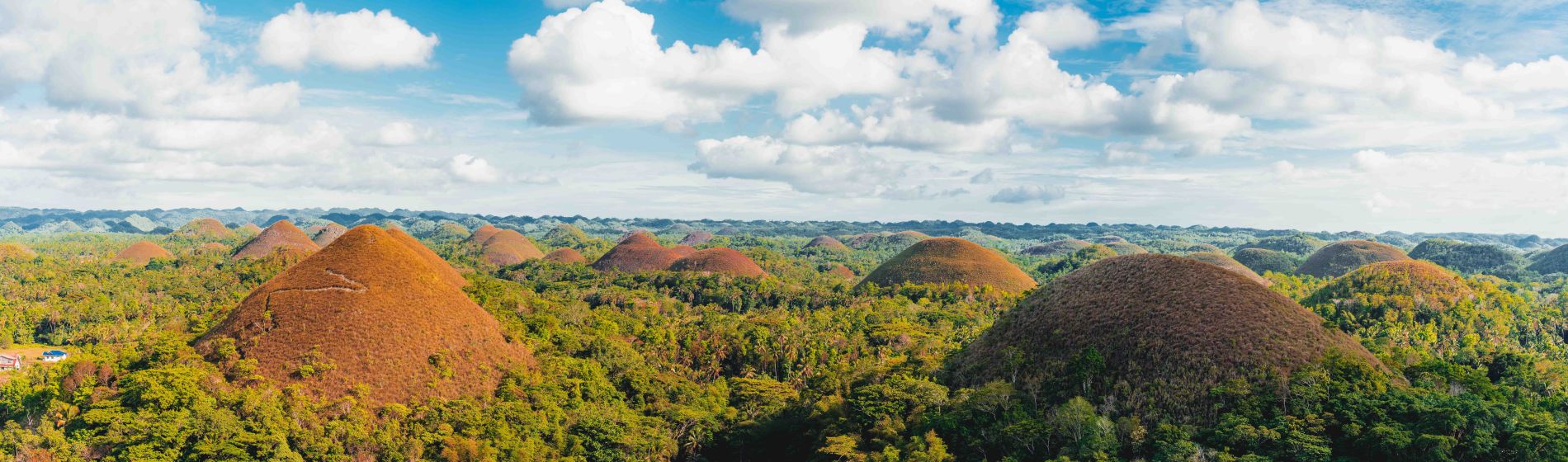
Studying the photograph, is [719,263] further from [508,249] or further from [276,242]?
[276,242]

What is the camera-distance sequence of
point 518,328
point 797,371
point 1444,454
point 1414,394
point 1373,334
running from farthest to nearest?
1. point 1373,334
2. point 797,371
3. point 518,328
4. point 1414,394
5. point 1444,454

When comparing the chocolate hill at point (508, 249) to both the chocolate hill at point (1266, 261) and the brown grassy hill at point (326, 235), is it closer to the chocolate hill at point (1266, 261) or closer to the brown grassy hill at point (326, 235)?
the brown grassy hill at point (326, 235)

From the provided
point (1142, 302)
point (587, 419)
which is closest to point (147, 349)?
point (587, 419)

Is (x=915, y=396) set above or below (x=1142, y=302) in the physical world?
below

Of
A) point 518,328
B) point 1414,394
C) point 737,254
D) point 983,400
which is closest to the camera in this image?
point 1414,394

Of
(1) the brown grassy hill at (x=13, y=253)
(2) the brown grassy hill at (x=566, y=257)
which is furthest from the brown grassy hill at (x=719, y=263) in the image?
(1) the brown grassy hill at (x=13, y=253)

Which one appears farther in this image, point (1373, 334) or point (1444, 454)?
point (1373, 334)

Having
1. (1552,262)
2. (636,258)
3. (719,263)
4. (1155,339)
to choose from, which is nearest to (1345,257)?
(1552,262)

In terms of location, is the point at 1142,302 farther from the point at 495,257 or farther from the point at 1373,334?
the point at 495,257
